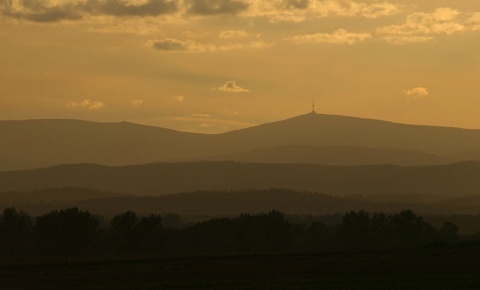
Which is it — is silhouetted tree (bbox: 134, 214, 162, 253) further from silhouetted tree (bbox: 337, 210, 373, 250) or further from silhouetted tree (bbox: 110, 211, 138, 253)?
silhouetted tree (bbox: 337, 210, 373, 250)

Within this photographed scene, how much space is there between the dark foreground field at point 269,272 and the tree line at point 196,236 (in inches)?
1235

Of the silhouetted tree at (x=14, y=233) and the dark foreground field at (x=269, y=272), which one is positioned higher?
the silhouetted tree at (x=14, y=233)

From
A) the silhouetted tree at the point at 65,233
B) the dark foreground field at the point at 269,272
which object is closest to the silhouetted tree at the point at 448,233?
the dark foreground field at the point at 269,272

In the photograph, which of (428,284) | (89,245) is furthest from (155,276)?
(89,245)

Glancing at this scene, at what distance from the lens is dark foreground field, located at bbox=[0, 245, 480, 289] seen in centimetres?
7288

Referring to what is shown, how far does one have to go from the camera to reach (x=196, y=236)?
461ft

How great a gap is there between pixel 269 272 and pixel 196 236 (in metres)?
56.2

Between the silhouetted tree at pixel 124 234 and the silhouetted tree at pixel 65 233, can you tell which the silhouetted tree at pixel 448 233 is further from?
the silhouetted tree at pixel 65 233

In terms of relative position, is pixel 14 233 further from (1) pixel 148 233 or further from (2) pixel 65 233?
(1) pixel 148 233

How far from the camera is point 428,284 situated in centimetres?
7019

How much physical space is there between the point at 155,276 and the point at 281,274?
9290mm

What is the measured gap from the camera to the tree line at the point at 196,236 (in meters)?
136

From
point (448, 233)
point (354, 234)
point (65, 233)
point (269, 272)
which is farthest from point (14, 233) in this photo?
point (269, 272)

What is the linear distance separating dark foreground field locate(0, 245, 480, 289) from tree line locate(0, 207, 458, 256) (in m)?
31.4
